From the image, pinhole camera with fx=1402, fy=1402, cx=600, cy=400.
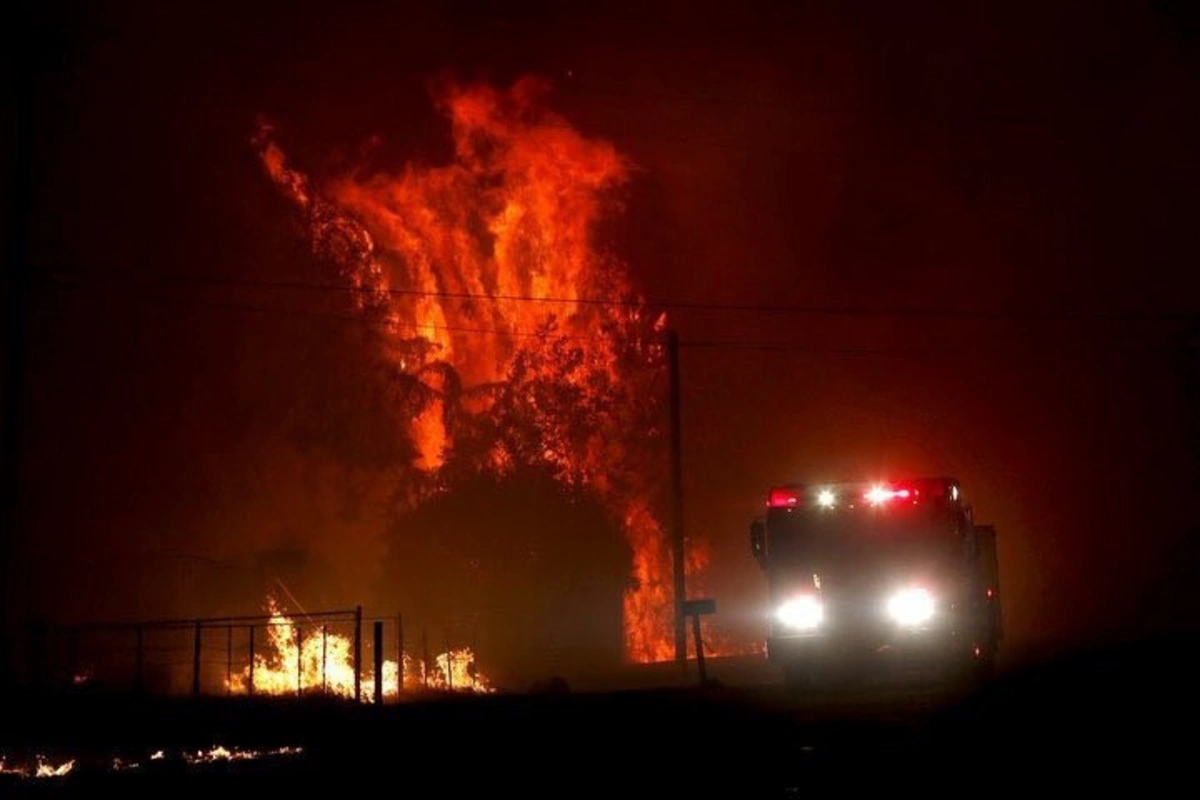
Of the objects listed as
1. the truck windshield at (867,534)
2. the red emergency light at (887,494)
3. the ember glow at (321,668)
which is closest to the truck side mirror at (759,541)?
the truck windshield at (867,534)

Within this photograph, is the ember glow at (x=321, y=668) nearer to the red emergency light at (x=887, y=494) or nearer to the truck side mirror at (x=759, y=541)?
the truck side mirror at (x=759, y=541)

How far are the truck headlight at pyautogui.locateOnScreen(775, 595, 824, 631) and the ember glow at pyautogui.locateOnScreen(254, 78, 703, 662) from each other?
66.6 feet

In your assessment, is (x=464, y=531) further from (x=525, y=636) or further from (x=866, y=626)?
(x=866, y=626)

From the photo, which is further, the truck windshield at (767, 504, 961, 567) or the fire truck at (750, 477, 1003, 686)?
the truck windshield at (767, 504, 961, 567)

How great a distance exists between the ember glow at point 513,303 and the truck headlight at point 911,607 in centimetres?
2121

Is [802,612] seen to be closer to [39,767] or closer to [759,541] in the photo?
[759,541]

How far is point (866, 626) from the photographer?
20.2 meters

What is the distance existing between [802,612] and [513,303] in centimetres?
2486

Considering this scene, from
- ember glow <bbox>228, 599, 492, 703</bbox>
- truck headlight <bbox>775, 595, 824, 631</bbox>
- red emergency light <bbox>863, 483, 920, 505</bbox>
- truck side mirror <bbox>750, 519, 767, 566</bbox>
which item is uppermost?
red emergency light <bbox>863, 483, 920, 505</bbox>

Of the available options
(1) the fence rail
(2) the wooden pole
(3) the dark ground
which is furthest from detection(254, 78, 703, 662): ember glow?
(3) the dark ground

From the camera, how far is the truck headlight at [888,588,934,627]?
20.0 metres

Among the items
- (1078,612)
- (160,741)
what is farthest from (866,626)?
(1078,612)

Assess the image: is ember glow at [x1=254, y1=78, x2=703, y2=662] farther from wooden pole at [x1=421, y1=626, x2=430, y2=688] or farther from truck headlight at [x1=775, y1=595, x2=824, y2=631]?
truck headlight at [x1=775, y1=595, x2=824, y2=631]

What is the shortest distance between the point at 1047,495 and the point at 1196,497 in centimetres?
498
